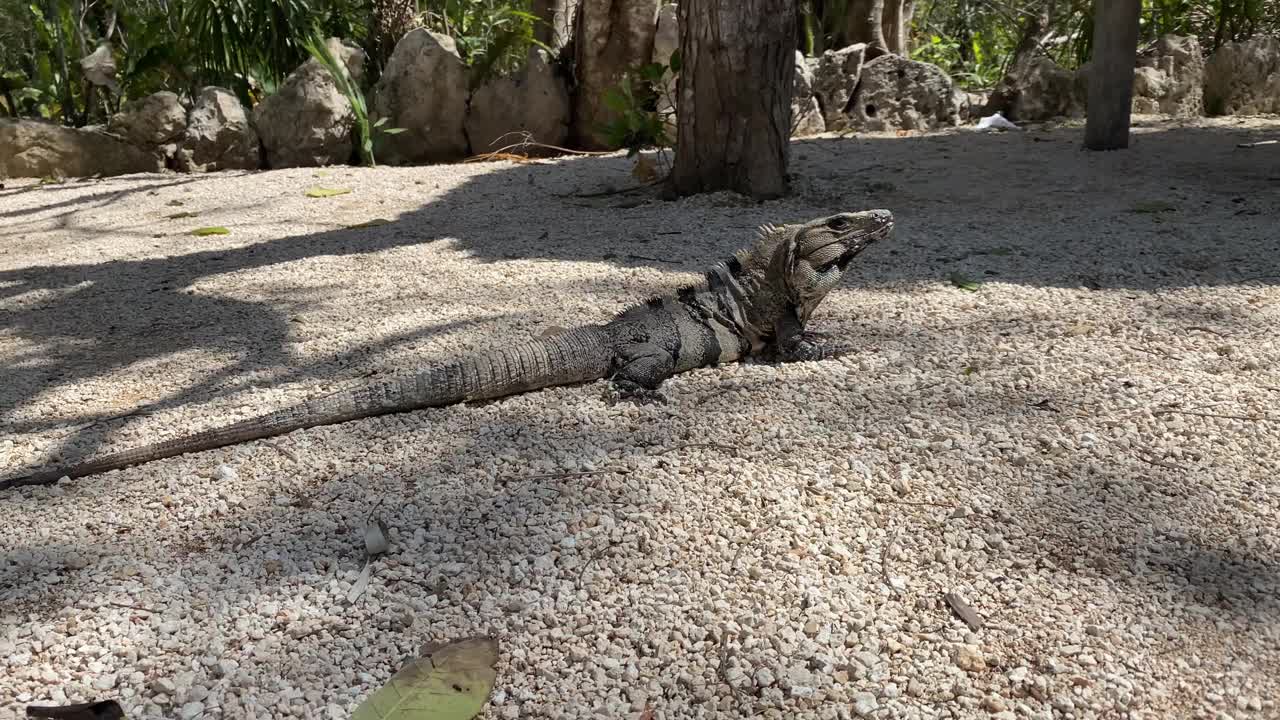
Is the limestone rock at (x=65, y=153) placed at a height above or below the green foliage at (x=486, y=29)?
below

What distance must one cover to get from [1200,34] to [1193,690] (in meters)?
12.1

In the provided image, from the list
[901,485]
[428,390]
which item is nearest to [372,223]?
[428,390]

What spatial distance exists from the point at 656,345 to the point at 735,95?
2837 millimetres

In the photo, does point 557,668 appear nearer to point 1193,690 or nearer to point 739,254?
point 1193,690

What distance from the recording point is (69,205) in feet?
23.0

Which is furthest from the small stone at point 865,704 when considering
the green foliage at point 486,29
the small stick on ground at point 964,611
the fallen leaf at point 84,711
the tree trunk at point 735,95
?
the green foliage at point 486,29

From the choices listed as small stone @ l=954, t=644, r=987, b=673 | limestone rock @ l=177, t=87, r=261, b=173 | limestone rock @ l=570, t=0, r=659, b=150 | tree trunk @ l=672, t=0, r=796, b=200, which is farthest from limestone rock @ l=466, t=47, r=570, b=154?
small stone @ l=954, t=644, r=987, b=673

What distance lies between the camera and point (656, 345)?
313cm

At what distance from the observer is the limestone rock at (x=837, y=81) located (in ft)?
29.8

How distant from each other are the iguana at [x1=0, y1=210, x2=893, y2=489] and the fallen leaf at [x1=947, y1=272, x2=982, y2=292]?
0.81 metres

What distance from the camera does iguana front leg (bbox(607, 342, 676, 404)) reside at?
9.82ft

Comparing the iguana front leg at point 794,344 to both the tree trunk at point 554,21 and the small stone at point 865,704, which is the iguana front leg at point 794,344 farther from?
the tree trunk at point 554,21

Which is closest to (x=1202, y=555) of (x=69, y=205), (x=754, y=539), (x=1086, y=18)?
(x=754, y=539)

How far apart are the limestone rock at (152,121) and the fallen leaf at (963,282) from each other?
25.2 ft
